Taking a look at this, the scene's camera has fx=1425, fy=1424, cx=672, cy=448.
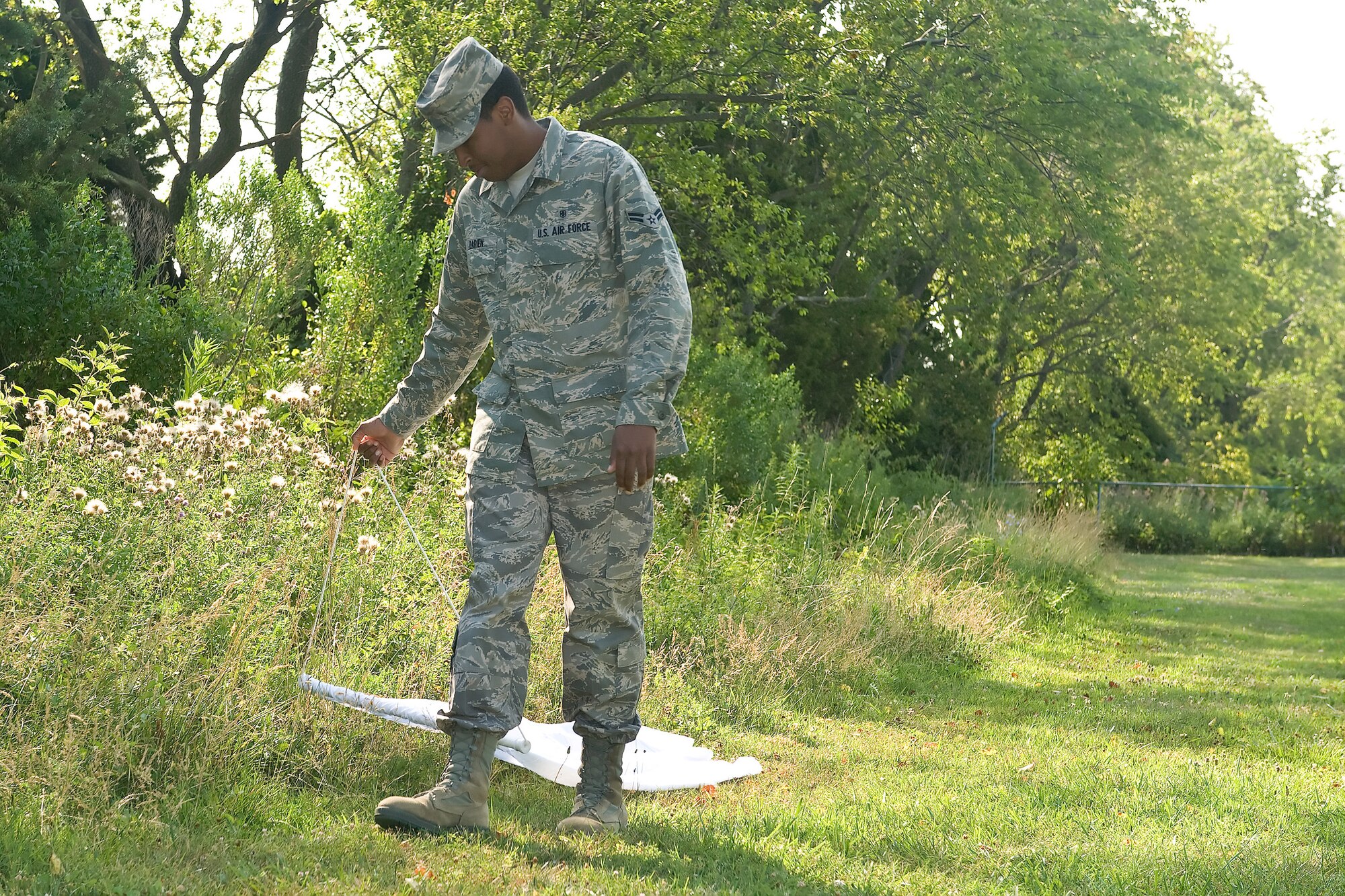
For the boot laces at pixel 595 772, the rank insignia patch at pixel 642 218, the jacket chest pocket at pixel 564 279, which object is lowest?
the boot laces at pixel 595 772

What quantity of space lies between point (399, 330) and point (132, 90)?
7.65m

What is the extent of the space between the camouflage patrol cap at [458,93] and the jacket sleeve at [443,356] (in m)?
0.51

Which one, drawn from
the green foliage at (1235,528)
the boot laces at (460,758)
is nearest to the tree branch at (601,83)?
the boot laces at (460,758)

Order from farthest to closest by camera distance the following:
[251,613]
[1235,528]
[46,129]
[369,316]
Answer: [1235,528] < [46,129] < [369,316] < [251,613]

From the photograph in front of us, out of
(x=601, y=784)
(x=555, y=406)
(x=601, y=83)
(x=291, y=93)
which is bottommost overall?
(x=601, y=784)

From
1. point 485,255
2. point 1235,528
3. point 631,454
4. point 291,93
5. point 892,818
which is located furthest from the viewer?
point 1235,528

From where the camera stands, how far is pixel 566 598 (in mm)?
4184

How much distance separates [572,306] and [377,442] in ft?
2.80

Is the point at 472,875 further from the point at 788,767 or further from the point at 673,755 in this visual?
the point at 788,767

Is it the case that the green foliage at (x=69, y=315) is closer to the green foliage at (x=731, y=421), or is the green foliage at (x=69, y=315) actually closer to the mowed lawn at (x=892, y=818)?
the green foliage at (x=731, y=421)

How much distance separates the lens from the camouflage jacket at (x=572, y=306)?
4020mm

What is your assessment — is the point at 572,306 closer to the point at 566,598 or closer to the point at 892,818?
the point at 566,598

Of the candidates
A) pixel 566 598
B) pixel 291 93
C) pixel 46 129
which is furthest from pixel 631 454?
pixel 291 93

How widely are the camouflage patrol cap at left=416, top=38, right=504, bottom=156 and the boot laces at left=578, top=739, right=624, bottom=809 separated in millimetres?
1782
